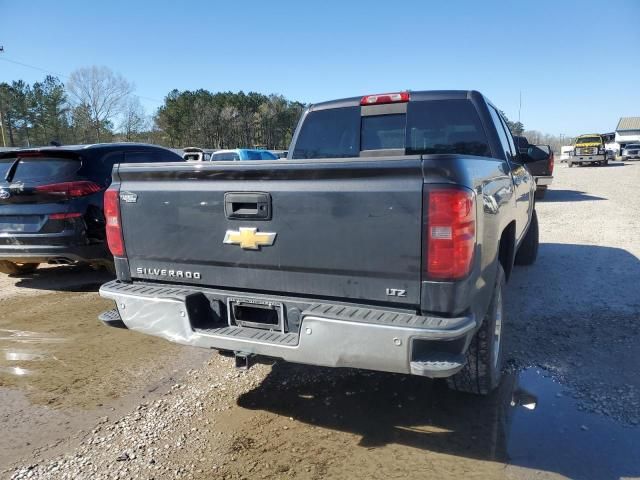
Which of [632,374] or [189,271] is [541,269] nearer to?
[632,374]

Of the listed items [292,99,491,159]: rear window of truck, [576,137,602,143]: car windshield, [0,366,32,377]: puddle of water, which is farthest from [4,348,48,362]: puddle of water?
[576,137,602,143]: car windshield

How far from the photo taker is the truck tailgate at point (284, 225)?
2.37 metres

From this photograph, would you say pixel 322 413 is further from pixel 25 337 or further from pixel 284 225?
pixel 25 337

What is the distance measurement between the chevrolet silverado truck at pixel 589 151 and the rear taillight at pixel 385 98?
37.0 m

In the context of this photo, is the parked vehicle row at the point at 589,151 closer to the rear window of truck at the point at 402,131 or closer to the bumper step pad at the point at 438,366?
the rear window of truck at the point at 402,131

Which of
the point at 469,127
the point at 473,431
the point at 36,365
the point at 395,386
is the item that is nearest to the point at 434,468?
the point at 473,431

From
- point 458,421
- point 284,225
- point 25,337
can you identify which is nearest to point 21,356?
point 25,337

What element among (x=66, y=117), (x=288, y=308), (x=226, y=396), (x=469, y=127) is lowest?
(x=226, y=396)

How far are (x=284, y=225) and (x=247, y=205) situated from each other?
10.3 inches

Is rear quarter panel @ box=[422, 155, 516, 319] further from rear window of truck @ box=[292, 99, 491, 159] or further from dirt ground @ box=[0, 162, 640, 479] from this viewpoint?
rear window of truck @ box=[292, 99, 491, 159]

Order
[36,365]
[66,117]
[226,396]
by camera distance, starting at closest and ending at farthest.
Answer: [226,396] < [36,365] < [66,117]

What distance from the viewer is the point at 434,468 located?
2.59 metres

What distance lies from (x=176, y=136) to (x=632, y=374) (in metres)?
64.9

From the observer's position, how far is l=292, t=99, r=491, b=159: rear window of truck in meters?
4.16
